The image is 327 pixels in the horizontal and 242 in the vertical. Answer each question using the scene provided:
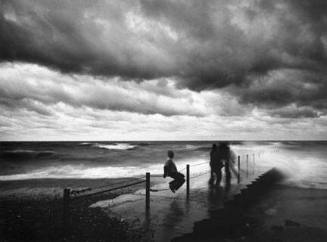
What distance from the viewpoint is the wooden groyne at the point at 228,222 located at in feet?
20.5

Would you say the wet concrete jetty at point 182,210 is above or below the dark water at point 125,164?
above

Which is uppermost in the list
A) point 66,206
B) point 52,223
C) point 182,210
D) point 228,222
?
point 66,206

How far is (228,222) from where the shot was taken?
763cm

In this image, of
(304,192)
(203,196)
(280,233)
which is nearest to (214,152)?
(203,196)

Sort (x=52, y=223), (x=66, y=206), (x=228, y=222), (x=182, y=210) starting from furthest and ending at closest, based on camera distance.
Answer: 1. (x=52, y=223)
2. (x=228, y=222)
3. (x=182, y=210)
4. (x=66, y=206)

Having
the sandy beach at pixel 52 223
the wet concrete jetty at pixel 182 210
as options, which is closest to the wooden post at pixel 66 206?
the sandy beach at pixel 52 223

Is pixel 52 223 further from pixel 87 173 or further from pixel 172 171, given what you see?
pixel 87 173

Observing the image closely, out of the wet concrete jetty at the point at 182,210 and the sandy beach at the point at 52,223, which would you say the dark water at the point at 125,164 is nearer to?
the wet concrete jetty at the point at 182,210

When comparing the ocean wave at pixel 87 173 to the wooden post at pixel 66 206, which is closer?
the wooden post at pixel 66 206

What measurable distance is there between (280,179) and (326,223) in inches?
377

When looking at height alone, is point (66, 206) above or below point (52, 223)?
above

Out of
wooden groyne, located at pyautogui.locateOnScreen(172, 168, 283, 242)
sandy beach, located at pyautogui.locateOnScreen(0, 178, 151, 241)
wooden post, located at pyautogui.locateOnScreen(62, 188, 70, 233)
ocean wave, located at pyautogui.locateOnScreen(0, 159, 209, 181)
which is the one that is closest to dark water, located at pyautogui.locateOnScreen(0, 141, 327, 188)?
ocean wave, located at pyautogui.locateOnScreen(0, 159, 209, 181)

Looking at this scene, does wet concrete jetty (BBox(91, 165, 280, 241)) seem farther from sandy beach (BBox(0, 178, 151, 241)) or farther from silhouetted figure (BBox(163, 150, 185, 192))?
silhouetted figure (BBox(163, 150, 185, 192))

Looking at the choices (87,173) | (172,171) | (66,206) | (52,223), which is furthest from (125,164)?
(66,206)
